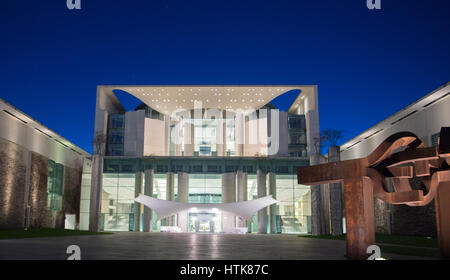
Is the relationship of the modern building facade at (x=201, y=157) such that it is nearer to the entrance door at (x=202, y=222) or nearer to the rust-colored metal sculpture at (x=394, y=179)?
the entrance door at (x=202, y=222)

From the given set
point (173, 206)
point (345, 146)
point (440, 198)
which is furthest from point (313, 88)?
point (440, 198)

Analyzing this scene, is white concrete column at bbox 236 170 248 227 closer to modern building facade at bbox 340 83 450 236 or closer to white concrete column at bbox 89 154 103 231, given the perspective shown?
modern building facade at bbox 340 83 450 236

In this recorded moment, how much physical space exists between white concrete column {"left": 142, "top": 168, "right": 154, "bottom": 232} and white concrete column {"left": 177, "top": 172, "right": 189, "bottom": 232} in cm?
249

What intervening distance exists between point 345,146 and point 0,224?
2880 cm

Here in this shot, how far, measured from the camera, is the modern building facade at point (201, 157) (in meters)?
36.9

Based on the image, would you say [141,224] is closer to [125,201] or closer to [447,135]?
[125,201]

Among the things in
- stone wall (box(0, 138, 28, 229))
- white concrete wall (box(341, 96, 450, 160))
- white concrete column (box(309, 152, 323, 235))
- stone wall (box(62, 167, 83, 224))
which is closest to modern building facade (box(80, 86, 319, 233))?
stone wall (box(62, 167, 83, 224))

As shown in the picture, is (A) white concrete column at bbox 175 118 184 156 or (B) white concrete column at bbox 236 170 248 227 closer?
(B) white concrete column at bbox 236 170 248 227

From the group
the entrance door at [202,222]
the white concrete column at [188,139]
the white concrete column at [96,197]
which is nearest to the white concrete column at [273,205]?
the entrance door at [202,222]

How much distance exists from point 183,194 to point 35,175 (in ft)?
41.2

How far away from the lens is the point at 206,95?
42344mm

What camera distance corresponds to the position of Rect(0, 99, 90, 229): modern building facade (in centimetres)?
2697

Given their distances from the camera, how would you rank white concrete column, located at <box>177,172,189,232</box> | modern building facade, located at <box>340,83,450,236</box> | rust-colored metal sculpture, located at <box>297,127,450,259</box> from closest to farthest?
rust-colored metal sculpture, located at <box>297,127,450,259</box> < modern building facade, located at <box>340,83,450,236</box> < white concrete column, located at <box>177,172,189,232</box>

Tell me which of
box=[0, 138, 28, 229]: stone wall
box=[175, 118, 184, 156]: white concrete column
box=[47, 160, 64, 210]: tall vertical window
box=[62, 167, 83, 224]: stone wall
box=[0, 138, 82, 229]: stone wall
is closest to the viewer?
box=[0, 138, 28, 229]: stone wall
